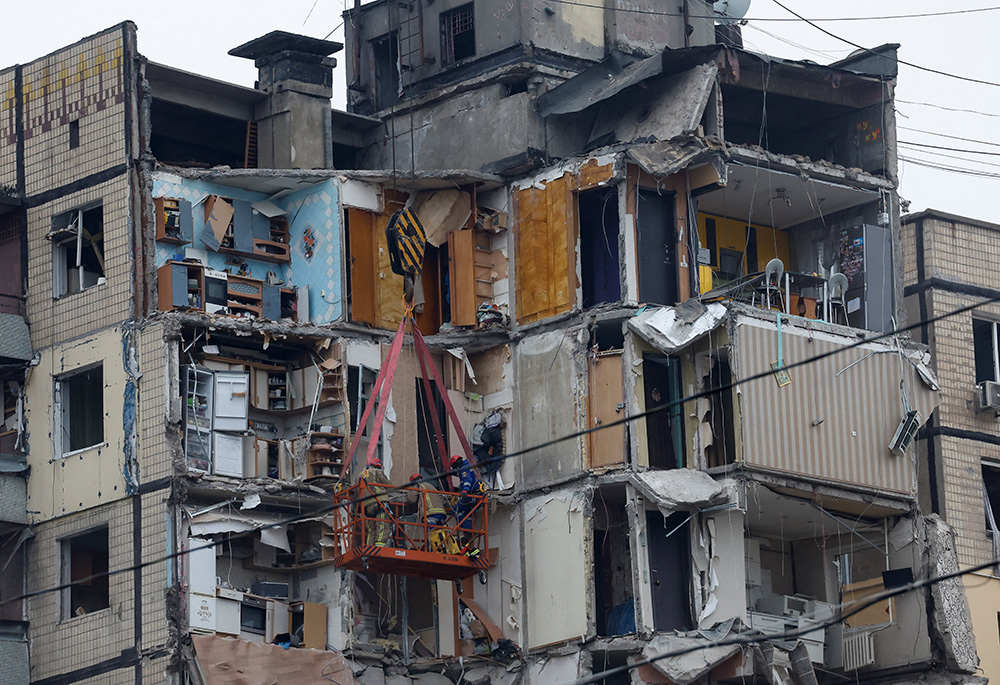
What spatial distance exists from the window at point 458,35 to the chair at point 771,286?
818cm

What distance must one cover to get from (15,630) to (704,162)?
617 inches

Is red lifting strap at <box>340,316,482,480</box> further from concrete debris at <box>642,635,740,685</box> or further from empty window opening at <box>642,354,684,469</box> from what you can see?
concrete debris at <box>642,635,740,685</box>

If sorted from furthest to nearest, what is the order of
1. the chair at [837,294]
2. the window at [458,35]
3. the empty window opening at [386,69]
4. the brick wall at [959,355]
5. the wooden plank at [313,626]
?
1. the empty window opening at [386,69]
2. the brick wall at [959,355]
3. the window at [458,35]
4. the chair at [837,294]
5. the wooden plank at [313,626]

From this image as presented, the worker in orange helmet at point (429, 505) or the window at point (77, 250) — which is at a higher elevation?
the window at point (77, 250)

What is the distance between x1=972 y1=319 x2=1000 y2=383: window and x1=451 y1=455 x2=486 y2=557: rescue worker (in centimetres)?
1368

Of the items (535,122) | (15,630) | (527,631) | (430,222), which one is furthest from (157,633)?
(535,122)

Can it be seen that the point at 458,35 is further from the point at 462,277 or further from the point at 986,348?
the point at 986,348

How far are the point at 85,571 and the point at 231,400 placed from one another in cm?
435

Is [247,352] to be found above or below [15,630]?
above

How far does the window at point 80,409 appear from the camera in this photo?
3841 centimetres

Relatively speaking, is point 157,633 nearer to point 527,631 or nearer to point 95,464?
point 95,464

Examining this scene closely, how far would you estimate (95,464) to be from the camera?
37.6m

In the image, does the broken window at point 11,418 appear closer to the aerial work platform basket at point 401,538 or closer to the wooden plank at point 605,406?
the aerial work platform basket at point 401,538

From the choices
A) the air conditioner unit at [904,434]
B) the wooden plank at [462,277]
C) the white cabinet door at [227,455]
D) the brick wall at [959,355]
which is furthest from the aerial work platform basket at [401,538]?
the brick wall at [959,355]
